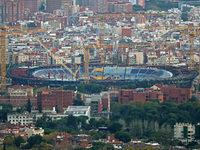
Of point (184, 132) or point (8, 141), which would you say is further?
point (184, 132)

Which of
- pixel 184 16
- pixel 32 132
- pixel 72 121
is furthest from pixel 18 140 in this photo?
pixel 184 16

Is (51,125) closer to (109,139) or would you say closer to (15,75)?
(109,139)

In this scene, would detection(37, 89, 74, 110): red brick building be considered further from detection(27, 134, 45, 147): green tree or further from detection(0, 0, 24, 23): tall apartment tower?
detection(0, 0, 24, 23): tall apartment tower

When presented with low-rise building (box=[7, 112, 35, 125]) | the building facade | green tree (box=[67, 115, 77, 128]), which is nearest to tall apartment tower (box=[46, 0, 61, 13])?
the building facade

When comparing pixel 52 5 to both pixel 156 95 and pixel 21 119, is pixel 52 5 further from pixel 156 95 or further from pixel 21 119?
pixel 21 119

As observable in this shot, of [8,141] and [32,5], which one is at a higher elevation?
[8,141]

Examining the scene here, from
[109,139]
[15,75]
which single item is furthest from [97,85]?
[109,139]
